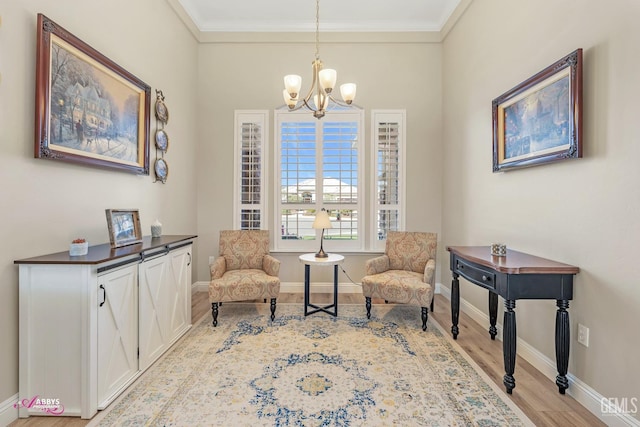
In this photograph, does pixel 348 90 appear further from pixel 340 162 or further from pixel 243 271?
pixel 243 271

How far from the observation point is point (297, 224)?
4613 mm

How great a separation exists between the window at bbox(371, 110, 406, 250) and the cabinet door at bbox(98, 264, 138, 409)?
3207 millimetres

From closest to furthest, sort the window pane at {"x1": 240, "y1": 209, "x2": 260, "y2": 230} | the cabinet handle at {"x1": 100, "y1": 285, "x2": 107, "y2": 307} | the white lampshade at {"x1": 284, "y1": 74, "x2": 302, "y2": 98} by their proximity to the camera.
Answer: the cabinet handle at {"x1": 100, "y1": 285, "x2": 107, "y2": 307}
the white lampshade at {"x1": 284, "y1": 74, "x2": 302, "y2": 98}
the window pane at {"x1": 240, "y1": 209, "x2": 260, "y2": 230}

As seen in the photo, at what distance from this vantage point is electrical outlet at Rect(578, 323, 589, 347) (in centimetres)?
203

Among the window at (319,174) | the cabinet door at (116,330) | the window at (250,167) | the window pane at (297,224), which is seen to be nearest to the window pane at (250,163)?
the window at (250,167)

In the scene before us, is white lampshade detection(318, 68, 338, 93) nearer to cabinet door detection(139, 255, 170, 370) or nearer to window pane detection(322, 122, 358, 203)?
window pane detection(322, 122, 358, 203)

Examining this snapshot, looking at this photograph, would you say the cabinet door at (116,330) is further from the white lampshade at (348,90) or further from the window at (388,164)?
the window at (388,164)

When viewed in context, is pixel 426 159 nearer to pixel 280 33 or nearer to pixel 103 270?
pixel 280 33

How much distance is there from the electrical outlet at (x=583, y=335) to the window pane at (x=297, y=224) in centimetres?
315

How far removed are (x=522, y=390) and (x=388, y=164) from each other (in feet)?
10.3

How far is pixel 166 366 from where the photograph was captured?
8.16 feet

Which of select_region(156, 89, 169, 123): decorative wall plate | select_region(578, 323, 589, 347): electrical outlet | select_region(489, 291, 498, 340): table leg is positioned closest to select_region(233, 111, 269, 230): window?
select_region(156, 89, 169, 123): decorative wall plate

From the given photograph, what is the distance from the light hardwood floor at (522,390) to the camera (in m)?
1.85

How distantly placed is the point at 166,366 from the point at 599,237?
10.5 feet
